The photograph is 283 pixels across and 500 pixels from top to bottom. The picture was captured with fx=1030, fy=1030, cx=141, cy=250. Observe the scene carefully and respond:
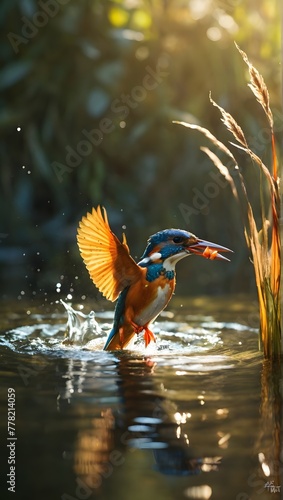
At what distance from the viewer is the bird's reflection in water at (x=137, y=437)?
6.15 feet

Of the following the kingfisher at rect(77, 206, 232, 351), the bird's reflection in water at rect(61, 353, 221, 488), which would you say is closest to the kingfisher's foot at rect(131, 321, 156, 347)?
the kingfisher at rect(77, 206, 232, 351)

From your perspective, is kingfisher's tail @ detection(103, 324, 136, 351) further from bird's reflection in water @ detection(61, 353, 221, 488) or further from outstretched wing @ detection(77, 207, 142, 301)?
bird's reflection in water @ detection(61, 353, 221, 488)

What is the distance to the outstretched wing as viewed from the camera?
114 inches

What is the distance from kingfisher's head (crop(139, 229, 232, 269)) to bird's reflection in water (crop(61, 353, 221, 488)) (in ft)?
1.81

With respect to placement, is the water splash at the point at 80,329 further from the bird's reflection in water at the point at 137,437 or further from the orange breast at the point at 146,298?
the bird's reflection in water at the point at 137,437

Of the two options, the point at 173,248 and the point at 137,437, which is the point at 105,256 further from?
the point at 137,437

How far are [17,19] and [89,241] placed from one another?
3.75 metres

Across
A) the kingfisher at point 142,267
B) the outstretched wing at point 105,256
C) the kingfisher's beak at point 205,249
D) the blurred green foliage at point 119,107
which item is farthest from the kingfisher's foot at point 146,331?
the blurred green foliage at point 119,107

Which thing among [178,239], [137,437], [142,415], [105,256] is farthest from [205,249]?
[137,437]

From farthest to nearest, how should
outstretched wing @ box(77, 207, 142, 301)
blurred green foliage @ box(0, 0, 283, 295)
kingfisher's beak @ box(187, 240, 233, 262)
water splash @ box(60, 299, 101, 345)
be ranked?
blurred green foliage @ box(0, 0, 283, 295)
water splash @ box(60, 299, 101, 345)
kingfisher's beak @ box(187, 240, 233, 262)
outstretched wing @ box(77, 207, 142, 301)

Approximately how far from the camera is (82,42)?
647cm

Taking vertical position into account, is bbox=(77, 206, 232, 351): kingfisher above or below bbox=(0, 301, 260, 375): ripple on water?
above

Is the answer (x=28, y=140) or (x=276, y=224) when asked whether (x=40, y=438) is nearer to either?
(x=276, y=224)

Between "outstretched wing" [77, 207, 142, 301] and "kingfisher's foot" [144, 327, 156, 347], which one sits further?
"kingfisher's foot" [144, 327, 156, 347]
